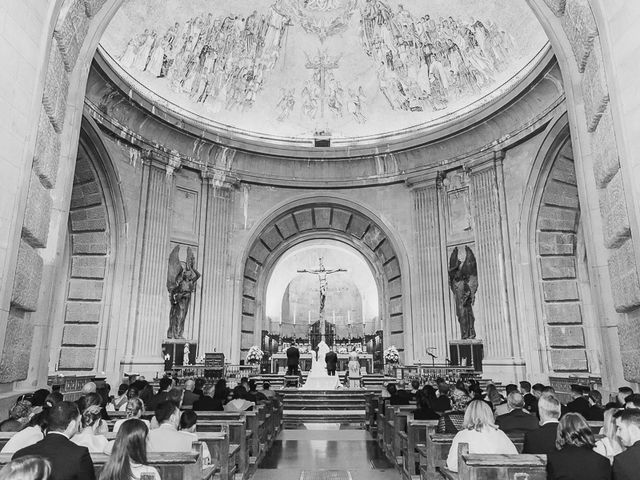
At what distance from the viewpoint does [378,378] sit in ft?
59.9

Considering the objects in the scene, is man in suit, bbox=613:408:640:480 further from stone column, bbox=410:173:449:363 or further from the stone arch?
the stone arch

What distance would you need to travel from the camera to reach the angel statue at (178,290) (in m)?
15.8

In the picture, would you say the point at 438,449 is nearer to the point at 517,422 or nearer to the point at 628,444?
the point at 517,422

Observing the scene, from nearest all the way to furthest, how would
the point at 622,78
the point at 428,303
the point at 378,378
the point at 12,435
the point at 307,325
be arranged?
the point at 12,435 → the point at 622,78 → the point at 428,303 → the point at 378,378 → the point at 307,325

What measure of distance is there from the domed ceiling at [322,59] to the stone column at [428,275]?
277 centimetres

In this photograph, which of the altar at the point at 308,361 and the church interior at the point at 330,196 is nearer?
the church interior at the point at 330,196

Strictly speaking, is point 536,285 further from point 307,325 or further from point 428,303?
point 307,325

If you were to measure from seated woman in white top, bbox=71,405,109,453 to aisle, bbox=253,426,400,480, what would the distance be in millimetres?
3188

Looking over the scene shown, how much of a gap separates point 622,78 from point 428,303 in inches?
466

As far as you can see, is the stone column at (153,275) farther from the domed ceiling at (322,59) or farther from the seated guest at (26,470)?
the seated guest at (26,470)

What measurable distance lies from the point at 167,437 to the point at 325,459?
445 cm

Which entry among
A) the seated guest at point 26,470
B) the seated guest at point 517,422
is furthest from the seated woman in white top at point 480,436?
the seated guest at point 26,470

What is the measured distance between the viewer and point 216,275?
56.7 feet

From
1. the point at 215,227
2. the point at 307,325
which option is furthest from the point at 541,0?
the point at 307,325
